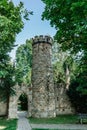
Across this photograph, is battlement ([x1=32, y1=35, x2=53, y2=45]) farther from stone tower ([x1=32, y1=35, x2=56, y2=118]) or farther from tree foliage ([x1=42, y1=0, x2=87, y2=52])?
tree foliage ([x1=42, y1=0, x2=87, y2=52])

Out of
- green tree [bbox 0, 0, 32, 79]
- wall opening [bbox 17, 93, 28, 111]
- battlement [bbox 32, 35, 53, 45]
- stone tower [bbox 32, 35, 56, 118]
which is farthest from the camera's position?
wall opening [bbox 17, 93, 28, 111]

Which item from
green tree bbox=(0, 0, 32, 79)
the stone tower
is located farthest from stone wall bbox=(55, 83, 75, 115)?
green tree bbox=(0, 0, 32, 79)

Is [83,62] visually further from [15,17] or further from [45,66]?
[45,66]

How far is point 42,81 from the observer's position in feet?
85.2

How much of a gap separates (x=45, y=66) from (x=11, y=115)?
237 inches

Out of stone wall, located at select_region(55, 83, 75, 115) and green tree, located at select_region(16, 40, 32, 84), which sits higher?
green tree, located at select_region(16, 40, 32, 84)

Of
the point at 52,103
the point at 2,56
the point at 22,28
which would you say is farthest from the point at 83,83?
the point at 22,28

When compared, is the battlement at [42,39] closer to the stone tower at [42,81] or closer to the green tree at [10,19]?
the stone tower at [42,81]

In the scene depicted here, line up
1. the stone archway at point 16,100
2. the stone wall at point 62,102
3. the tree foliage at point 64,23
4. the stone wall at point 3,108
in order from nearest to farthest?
the tree foliage at point 64,23 < the stone archway at point 16,100 < the stone wall at point 3,108 < the stone wall at point 62,102

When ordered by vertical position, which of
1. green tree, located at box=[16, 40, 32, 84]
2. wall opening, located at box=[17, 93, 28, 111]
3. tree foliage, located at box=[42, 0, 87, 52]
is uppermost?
green tree, located at box=[16, 40, 32, 84]

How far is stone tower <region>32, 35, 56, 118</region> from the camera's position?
83.6 feet

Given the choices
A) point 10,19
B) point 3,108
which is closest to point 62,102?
point 3,108

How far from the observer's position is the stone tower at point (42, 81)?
25484mm

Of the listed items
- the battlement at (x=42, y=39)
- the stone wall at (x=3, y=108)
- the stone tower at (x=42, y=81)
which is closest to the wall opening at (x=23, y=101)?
the stone wall at (x=3, y=108)
